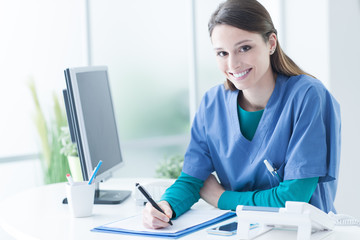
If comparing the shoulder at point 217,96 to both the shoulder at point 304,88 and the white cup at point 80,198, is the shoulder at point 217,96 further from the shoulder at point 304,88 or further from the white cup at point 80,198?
the white cup at point 80,198

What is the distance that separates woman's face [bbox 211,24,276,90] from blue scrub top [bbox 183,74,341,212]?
9cm

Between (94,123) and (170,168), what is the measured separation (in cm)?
158

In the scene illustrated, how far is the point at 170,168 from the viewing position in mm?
3082

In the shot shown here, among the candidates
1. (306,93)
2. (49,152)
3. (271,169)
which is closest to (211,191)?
(271,169)

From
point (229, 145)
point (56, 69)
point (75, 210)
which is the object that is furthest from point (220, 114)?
point (56, 69)

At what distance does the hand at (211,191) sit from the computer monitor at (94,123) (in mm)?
288

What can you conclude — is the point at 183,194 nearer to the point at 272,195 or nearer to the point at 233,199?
the point at 233,199

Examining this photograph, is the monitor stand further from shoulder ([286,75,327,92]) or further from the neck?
Answer: shoulder ([286,75,327,92])

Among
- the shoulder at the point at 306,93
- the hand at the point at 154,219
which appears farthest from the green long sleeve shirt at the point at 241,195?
the shoulder at the point at 306,93

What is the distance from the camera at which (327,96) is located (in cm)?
140

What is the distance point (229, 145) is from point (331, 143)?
324 millimetres

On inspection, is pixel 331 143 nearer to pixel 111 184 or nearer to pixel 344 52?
pixel 111 184

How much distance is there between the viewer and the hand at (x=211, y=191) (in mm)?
1464

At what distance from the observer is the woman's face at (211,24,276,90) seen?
1379 millimetres
